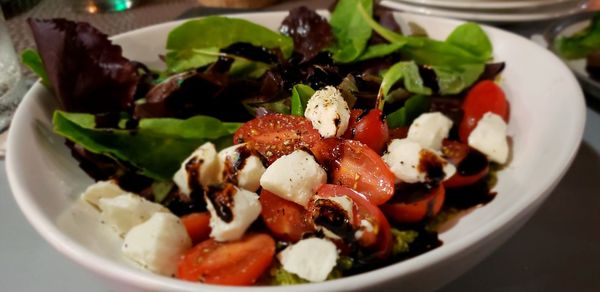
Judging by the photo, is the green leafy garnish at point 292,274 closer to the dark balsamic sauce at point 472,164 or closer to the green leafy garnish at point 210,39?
the dark balsamic sauce at point 472,164

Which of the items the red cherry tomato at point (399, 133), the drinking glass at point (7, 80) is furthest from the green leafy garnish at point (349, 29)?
the drinking glass at point (7, 80)

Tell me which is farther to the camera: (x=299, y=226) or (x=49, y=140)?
(x=49, y=140)

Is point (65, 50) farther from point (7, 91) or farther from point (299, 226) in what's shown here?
point (299, 226)

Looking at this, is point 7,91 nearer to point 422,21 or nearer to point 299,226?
point 299,226

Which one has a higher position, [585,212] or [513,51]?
[513,51]

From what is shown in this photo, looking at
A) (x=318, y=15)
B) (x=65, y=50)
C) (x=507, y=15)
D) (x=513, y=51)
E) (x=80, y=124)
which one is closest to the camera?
(x=80, y=124)

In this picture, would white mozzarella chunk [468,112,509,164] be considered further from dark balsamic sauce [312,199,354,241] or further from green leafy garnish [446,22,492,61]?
dark balsamic sauce [312,199,354,241]

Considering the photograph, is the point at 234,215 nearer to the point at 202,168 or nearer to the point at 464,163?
the point at 202,168

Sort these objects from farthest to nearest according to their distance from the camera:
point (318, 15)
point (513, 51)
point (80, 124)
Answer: point (318, 15), point (513, 51), point (80, 124)

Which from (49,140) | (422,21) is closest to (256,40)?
(422,21)
